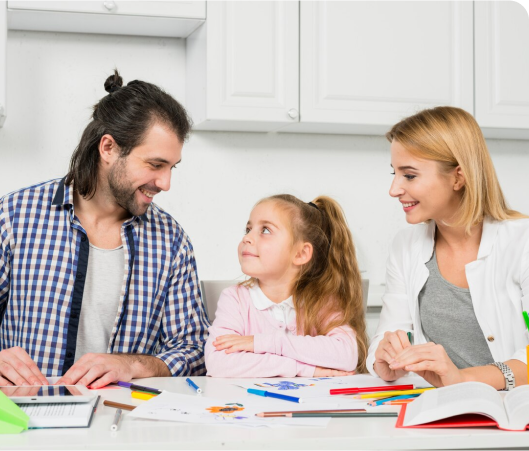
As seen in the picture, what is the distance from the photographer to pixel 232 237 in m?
2.67

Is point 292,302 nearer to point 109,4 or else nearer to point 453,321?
point 453,321

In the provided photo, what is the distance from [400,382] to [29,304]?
927 mm

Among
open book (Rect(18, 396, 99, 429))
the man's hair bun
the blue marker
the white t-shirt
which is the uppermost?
the man's hair bun

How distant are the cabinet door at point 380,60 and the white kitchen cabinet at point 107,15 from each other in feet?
1.34

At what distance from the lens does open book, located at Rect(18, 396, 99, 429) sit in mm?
957

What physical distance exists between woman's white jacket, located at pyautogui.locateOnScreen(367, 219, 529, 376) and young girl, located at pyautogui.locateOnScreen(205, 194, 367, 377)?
0.33 feet

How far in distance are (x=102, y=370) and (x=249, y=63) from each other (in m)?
1.33

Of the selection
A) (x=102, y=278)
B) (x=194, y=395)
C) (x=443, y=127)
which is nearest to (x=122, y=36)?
(x=102, y=278)

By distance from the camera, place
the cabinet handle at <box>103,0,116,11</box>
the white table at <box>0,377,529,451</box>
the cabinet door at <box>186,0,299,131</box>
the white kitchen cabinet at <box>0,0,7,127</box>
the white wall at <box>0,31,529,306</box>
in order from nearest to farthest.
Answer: the white table at <box>0,377,529,451</box> → the white kitchen cabinet at <box>0,0,7,127</box> → the cabinet handle at <box>103,0,116,11</box> → the cabinet door at <box>186,0,299,131</box> → the white wall at <box>0,31,529,306</box>

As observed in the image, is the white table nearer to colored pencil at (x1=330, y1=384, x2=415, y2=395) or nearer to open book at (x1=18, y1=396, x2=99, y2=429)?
open book at (x1=18, y1=396, x2=99, y2=429)

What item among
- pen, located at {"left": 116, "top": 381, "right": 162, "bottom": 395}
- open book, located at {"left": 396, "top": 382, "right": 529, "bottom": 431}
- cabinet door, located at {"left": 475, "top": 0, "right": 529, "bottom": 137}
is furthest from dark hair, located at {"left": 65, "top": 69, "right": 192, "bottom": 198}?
cabinet door, located at {"left": 475, "top": 0, "right": 529, "bottom": 137}

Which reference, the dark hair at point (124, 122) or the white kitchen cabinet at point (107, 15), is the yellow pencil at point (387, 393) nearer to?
the dark hair at point (124, 122)

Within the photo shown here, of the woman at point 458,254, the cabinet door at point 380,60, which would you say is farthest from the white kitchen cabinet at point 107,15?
the woman at point 458,254

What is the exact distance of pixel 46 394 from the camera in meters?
1.12
